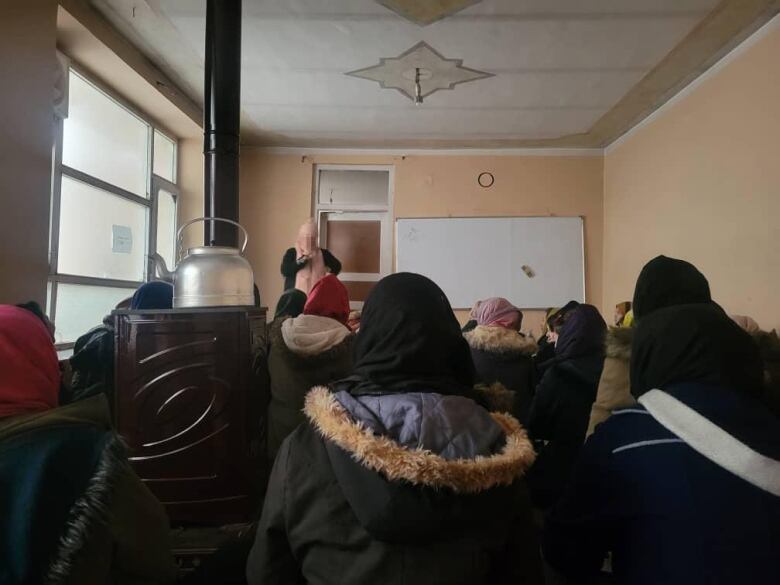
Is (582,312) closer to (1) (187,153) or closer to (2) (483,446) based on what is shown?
(2) (483,446)

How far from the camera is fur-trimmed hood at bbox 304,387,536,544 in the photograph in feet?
2.52

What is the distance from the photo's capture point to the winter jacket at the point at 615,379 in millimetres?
1521

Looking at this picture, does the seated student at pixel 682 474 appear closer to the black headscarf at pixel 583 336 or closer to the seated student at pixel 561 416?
the seated student at pixel 561 416

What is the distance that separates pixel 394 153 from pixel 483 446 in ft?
14.1

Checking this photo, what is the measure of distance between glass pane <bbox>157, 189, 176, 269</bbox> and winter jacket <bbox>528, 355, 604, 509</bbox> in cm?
331

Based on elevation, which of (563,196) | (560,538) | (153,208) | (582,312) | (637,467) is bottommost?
(560,538)

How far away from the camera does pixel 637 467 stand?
0.96 m

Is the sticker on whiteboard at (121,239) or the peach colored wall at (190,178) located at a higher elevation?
the peach colored wall at (190,178)

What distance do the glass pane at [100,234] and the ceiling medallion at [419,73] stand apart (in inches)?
70.7

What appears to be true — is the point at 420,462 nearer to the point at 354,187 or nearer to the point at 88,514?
the point at 88,514

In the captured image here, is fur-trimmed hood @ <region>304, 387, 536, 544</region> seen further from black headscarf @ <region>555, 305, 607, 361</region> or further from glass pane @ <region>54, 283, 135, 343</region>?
glass pane @ <region>54, 283, 135, 343</region>

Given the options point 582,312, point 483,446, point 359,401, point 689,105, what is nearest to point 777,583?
point 483,446

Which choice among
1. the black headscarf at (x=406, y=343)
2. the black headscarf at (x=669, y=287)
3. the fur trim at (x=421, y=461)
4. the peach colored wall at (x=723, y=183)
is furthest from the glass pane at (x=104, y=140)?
the peach colored wall at (x=723, y=183)

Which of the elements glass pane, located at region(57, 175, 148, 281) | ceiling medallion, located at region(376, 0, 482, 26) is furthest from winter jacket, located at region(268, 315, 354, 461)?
glass pane, located at region(57, 175, 148, 281)
